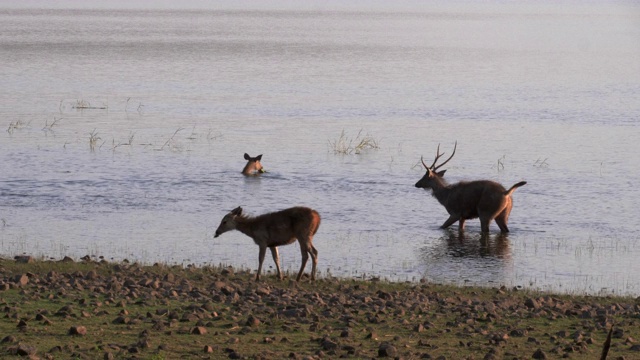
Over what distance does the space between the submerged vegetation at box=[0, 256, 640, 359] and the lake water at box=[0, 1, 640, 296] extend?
3908 millimetres

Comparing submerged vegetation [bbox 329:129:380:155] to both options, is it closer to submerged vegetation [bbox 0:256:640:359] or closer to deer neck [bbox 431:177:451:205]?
deer neck [bbox 431:177:451:205]

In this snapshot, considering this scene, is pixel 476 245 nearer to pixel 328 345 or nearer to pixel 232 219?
pixel 232 219

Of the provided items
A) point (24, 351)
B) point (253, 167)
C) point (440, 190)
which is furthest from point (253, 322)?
point (253, 167)

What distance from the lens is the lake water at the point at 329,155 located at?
20.9 m

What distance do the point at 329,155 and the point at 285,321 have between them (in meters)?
22.5

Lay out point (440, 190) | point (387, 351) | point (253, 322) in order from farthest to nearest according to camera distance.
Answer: point (440, 190) < point (253, 322) < point (387, 351)

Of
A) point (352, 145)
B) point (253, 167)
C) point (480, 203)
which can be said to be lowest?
point (480, 203)

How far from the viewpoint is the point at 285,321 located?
12414 mm

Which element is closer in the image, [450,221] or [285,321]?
[285,321]

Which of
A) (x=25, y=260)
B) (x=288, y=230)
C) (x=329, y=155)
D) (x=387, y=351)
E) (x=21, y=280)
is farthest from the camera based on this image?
(x=329, y=155)

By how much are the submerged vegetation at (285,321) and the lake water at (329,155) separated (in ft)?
12.8

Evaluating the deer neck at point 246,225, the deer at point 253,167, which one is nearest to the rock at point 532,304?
the deer neck at point 246,225

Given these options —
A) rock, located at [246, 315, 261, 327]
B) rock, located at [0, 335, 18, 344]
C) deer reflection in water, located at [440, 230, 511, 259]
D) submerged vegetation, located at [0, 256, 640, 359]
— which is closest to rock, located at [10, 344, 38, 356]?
submerged vegetation, located at [0, 256, 640, 359]

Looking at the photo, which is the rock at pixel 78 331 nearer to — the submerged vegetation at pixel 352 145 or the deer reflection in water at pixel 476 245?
the deer reflection in water at pixel 476 245
